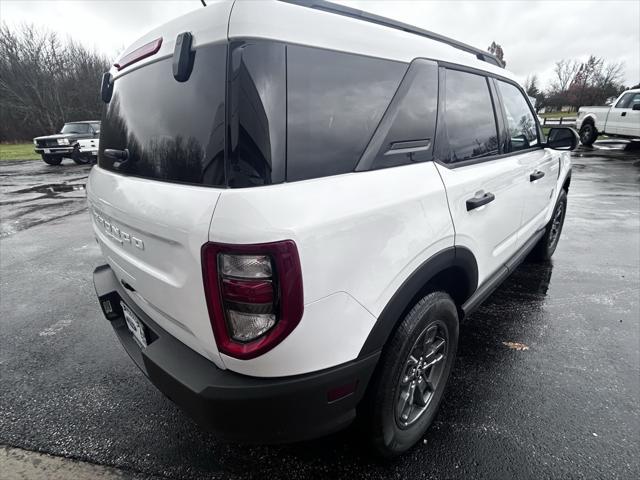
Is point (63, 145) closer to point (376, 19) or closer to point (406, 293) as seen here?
point (376, 19)

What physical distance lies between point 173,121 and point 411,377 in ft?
5.42

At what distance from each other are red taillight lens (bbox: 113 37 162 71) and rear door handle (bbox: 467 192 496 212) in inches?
64.6

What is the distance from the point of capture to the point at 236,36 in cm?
118

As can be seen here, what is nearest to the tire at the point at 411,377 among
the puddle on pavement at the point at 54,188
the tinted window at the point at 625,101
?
the puddle on pavement at the point at 54,188

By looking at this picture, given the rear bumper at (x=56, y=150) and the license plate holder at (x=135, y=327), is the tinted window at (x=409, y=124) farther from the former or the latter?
the rear bumper at (x=56, y=150)

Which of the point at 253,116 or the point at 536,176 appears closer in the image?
the point at 253,116

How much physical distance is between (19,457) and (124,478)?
0.64 metres

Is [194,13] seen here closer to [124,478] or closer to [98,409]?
[124,478]

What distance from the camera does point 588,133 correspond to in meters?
16.5

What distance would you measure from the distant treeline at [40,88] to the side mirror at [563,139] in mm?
41150

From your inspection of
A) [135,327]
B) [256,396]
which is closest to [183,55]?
[256,396]

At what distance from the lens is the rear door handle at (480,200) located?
75.9 inches

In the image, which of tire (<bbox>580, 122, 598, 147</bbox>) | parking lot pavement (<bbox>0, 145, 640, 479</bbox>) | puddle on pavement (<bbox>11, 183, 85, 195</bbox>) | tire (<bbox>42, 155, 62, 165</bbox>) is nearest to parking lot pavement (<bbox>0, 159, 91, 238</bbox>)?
puddle on pavement (<bbox>11, 183, 85, 195</bbox>)

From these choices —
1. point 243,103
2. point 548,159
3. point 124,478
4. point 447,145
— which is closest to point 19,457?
point 124,478
